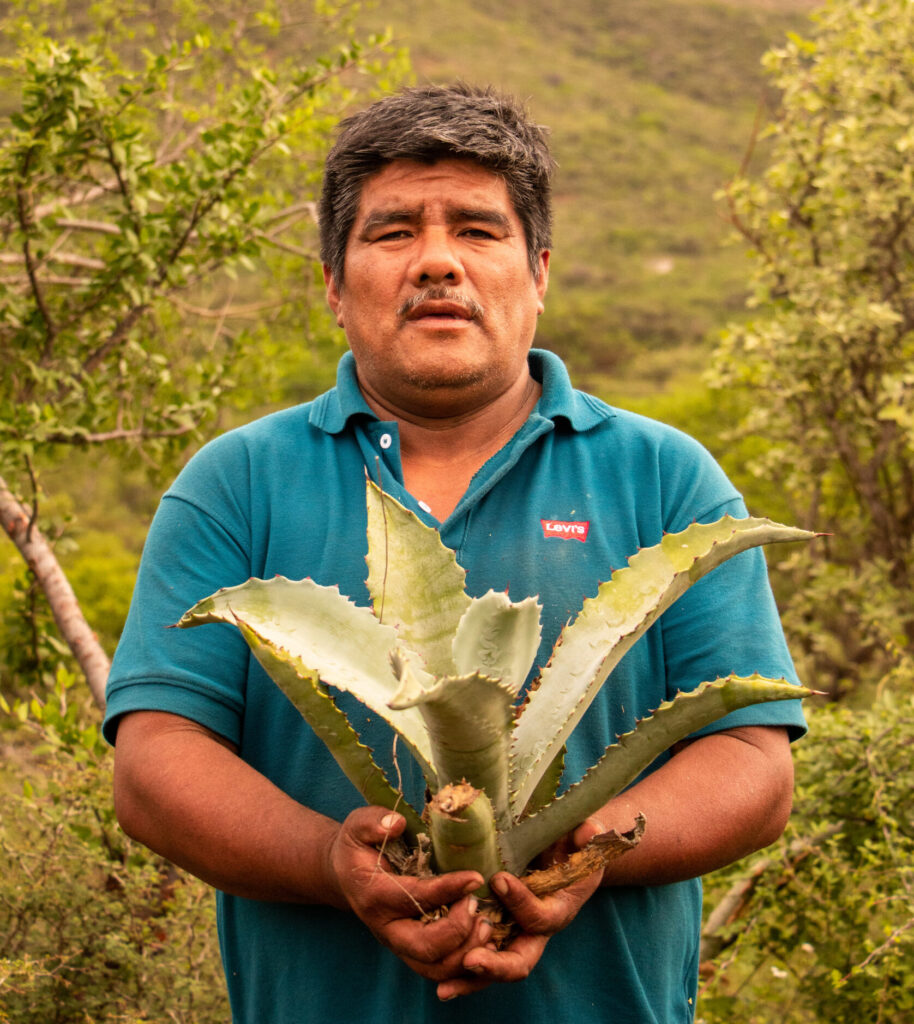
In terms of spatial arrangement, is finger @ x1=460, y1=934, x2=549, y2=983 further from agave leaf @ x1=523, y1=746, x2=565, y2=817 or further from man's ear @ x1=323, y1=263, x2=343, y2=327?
man's ear @ x1=323, y1=263, x2=343, y2=327

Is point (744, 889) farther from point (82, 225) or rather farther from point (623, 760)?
point (82, 225)

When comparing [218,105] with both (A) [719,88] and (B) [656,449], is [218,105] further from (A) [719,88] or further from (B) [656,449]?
(A) [719,88]

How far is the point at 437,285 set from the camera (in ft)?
6.43

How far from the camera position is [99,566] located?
10094 mm

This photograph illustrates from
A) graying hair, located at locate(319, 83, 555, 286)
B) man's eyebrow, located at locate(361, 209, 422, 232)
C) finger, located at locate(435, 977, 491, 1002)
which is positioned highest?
graying hair, located at locate(319, 83, 555, 286)

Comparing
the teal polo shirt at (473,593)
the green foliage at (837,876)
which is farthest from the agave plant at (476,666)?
the green foliage at (837,876)

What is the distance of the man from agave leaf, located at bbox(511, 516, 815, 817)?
4.9 inches

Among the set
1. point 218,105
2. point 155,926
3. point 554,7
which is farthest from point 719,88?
point 155,926

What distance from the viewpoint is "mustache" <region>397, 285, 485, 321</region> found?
1.96 metres

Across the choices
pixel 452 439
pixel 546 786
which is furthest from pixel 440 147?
pixel 546 786

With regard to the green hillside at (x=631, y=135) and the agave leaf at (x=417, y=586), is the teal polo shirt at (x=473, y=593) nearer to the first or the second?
the agave leaf at (x=417, y=586)

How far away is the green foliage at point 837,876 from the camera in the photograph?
2.99 metres

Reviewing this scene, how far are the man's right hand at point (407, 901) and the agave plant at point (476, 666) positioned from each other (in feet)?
0.13

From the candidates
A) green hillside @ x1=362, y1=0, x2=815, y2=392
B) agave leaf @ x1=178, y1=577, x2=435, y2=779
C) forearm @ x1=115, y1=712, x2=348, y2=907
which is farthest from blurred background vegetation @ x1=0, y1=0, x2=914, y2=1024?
green hillside @ x1=362, y1=0, x2=815, y2=392
